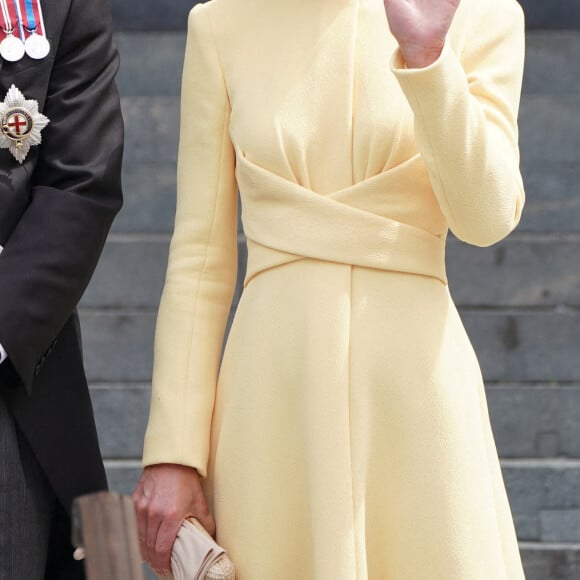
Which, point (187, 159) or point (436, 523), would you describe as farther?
point (187, 159)

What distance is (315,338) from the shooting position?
2588 mm

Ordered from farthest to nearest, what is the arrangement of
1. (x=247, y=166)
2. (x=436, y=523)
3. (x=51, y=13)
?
1. (x=51, y=13)
2. (x=247, y=166)
3. (x=436, y=523)

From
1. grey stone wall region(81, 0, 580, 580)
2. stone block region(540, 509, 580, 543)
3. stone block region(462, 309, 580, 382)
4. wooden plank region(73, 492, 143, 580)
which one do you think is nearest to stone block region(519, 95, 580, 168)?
grey stone wall region(81, 0, 580, 580)

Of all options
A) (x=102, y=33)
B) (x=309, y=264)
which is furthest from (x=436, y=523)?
(x=102, y=33)

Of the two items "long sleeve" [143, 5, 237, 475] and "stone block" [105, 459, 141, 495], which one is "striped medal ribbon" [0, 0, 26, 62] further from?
"stone block" [105, 459, 141, 495]

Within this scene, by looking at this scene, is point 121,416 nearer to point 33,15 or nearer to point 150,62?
point 150,62

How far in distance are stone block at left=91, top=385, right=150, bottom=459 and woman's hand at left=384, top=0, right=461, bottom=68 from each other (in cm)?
289

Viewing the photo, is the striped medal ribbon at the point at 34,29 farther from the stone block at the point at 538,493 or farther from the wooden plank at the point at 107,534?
the stone block at the point at 538,493

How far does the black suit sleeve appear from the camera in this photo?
108 inches

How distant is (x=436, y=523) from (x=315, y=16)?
3.18ft

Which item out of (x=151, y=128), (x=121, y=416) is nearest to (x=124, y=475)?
(x=121, y=416)

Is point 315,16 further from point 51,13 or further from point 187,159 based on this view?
point 51,13

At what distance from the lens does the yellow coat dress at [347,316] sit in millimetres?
2525

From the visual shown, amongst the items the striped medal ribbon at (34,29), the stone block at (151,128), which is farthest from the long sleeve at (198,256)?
the stone block at (151,128)
